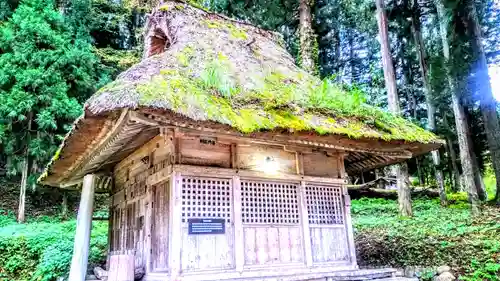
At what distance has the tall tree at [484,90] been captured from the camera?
12430mm

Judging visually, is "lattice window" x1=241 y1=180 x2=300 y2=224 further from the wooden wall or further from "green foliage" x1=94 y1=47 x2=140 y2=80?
"green foliage" x1=94 y1=47 x2=140 y2=80

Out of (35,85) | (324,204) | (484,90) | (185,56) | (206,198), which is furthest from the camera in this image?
(35,85)

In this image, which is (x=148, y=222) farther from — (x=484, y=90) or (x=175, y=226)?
(x=484, y=90)

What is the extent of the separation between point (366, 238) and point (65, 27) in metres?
16.2

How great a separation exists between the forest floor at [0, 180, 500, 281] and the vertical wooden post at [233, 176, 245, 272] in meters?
4.93

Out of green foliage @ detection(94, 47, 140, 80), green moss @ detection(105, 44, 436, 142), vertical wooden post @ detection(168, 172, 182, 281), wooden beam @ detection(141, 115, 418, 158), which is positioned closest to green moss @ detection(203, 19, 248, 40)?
green moss @ detection(105, 44, 436, 142)

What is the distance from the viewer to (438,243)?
9047mm

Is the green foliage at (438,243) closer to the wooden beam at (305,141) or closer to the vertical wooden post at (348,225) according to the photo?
the vertical wooden post at (348,225)

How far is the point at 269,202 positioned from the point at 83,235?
164 inches

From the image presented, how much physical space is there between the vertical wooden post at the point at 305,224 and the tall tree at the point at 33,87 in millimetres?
11920

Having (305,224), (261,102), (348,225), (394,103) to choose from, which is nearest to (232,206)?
(305,224)

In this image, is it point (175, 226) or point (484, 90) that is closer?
point (175, 226)

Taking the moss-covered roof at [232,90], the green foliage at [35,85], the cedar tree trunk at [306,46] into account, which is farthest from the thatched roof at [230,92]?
the green foliage at [35,85]

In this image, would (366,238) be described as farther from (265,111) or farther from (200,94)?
(200,94)
